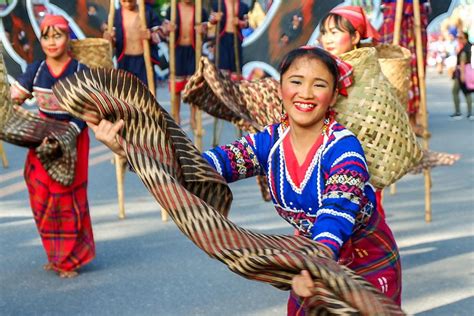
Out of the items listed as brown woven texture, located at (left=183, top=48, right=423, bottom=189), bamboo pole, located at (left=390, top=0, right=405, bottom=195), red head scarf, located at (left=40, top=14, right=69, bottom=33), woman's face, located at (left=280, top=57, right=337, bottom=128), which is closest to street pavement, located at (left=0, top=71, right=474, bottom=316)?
bamboo pole, located at (left=390, top=0, right=405, bottom=195)

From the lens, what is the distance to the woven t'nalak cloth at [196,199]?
8.01 feet

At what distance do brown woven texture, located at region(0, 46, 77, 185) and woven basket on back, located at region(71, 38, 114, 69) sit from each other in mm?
582

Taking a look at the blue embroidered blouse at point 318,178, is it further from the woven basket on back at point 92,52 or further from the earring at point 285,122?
the woven basket on back at point 92,52

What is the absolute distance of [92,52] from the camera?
611cm

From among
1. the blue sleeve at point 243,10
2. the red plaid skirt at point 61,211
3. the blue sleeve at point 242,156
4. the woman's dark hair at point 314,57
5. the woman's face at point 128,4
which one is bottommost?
the red plaid skirt at point 61,211

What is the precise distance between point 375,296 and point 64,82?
1.08m

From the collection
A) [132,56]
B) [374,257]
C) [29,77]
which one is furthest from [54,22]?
[132,56]

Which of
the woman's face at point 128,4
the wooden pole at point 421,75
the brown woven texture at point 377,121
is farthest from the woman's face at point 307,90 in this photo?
the woman's face at point 128,4

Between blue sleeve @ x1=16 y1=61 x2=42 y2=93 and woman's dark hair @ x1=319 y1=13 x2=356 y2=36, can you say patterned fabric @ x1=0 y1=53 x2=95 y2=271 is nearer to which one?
blue sleeve @ x1=16 y1=61 x2=42 y2=93

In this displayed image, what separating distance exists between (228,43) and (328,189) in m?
8.47

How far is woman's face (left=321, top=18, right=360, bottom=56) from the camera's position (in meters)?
4.04

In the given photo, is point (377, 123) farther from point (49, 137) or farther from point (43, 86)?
point (43, 86)

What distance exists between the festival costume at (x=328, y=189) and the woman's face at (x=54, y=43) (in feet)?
9.35

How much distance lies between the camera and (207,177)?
2.86 m
